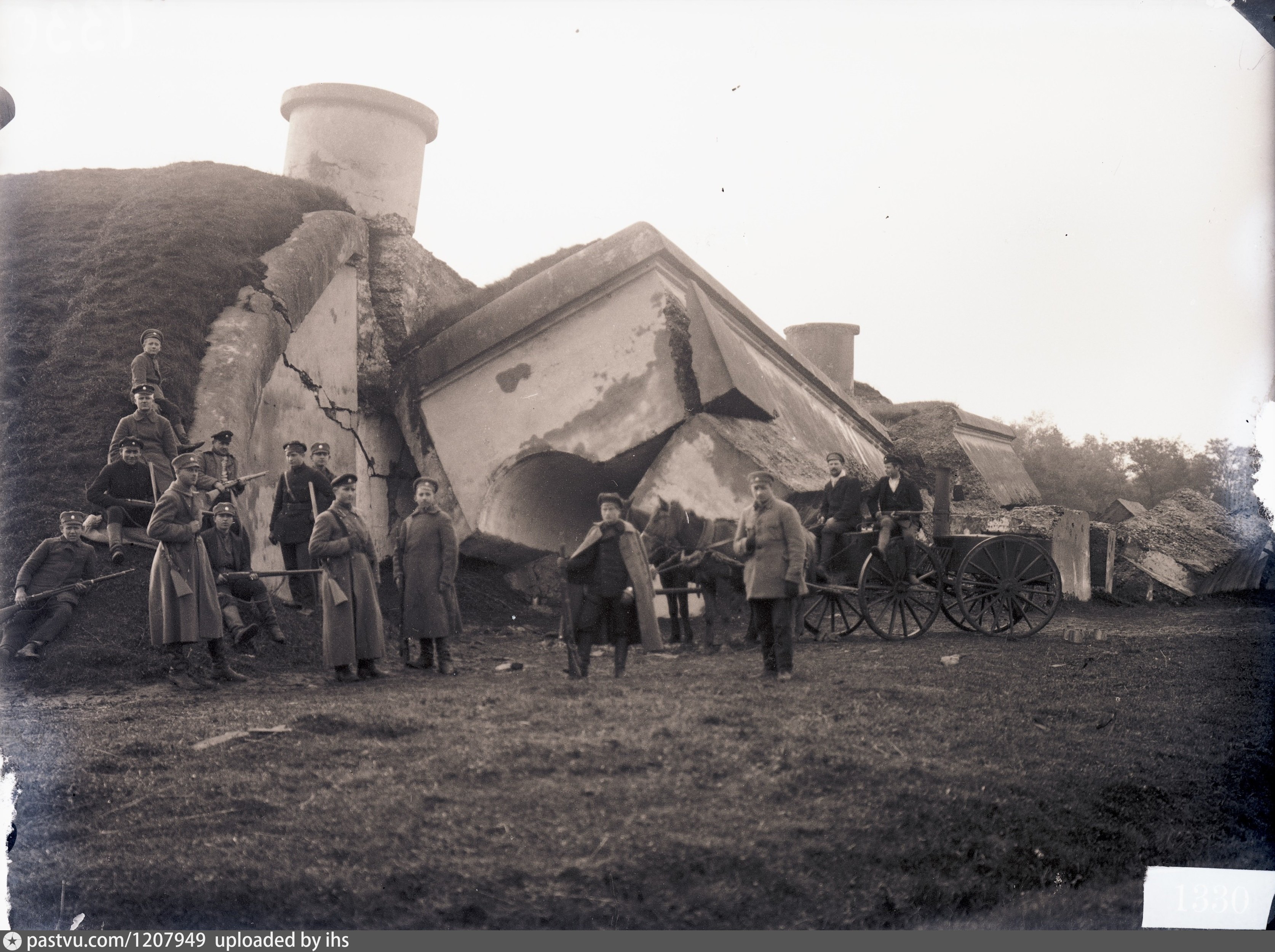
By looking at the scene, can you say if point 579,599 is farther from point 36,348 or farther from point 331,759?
point 36,348

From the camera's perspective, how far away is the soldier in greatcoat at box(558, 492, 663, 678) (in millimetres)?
6012

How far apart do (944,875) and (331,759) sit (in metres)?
2.32

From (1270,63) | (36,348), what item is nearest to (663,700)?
(36,348)

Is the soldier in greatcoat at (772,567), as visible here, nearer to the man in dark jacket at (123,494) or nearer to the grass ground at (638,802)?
the grass ground at (638,802)

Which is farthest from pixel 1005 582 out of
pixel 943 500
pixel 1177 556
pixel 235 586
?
pixel 235 586

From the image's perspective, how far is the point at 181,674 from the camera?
18.9 feet

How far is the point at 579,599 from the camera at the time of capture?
19.8 feet

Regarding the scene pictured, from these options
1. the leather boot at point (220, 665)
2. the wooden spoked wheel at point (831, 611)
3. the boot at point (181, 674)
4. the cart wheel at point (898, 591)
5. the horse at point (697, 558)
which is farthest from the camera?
the cart wheel at point (898, 591)

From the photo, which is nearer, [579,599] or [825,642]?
[579,599]

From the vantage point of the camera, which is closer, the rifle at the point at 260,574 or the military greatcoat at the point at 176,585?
the military greatcoat at the point at 176,585

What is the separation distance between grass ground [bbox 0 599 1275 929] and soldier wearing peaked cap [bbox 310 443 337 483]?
75.9 inches

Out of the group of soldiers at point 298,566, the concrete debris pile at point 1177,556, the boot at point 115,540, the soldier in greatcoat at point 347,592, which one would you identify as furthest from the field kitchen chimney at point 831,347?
the boot at point 115,540

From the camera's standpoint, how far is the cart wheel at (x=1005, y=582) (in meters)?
7.99

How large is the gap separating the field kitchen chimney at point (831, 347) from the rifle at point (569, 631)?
9.06 metres
